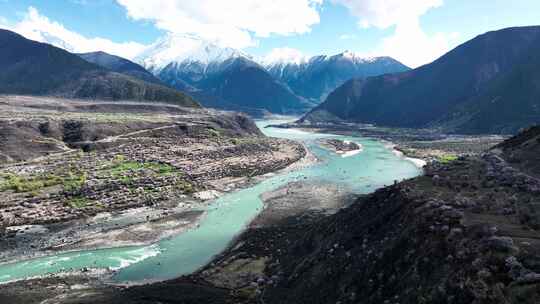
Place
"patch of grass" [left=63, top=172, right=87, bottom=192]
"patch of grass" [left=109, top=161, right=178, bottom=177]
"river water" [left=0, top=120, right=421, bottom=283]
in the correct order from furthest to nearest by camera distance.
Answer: "patch of grass" [left=109, top=161, right=178, bottom=177] → "patch of grass" [left=63, top=172, right=87, bottom=192] → "river water" [left=0, top=120, right=421, bottom=283]

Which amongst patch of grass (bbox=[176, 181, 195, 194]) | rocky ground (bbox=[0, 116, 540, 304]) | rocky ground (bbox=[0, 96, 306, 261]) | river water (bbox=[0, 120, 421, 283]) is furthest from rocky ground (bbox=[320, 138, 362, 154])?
→ rocky ground (bbox=[0, 116, 540, 304])

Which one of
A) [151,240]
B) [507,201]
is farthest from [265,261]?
[507,201]

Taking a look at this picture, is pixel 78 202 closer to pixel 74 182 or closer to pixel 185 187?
pixel 74 182

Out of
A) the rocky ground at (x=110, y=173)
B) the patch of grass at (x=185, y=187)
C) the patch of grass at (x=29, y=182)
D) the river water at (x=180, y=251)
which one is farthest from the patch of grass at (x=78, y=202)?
the river water at (x=180, y=251)

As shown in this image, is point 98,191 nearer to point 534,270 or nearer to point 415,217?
point 415,217

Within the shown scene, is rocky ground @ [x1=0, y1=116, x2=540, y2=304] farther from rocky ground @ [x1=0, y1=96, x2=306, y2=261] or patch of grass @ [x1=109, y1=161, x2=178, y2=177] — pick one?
patch of grass @ [x1=109, y1=161, x2=178, y2=177]

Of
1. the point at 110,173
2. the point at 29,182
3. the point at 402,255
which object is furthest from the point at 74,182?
the point at 402,255

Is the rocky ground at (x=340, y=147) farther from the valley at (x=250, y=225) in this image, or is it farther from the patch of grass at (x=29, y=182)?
the patch of grass at (x=29, y=182)

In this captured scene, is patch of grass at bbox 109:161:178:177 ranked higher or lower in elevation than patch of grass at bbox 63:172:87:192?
higher
